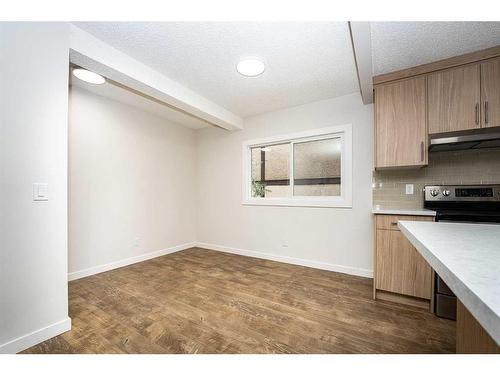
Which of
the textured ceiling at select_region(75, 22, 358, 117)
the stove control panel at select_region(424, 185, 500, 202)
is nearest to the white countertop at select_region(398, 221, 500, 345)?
the stove control panel at select_region(424, 185, 500, 202)

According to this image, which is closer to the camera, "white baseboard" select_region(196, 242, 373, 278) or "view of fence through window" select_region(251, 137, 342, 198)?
"white baseboard" select_region(196, 242, 373, 278)

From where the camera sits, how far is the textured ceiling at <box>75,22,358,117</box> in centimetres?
171

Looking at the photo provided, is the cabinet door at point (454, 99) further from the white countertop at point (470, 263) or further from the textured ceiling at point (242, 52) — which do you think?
the white countertop at point (470, 263)

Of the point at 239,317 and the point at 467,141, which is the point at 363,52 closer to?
the point at 467,141

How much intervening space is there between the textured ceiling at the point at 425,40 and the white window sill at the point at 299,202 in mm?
1631

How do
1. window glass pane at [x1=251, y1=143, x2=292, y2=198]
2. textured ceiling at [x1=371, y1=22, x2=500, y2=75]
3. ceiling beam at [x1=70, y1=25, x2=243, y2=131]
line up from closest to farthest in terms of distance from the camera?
textured ceiling at [x1=371, y1=22, x2=500, y2=75], ceiling beam at [x1=70, y1=25, x2=243, y2=131], window glass pane at [x1=251, y1=143, x2=292, y2=198]

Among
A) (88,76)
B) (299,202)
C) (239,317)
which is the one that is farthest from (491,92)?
(88,76)

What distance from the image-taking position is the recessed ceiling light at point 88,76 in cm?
227

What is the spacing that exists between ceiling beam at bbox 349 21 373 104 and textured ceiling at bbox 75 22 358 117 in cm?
13

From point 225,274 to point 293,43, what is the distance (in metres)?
2.65

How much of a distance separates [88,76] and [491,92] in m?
3.87

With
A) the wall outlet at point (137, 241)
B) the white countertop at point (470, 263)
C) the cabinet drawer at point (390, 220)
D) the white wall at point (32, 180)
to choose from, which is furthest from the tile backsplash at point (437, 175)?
the wall outlet at point (137, 241)

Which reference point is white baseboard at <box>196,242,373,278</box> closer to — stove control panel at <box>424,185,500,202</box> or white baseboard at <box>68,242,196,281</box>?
white baseboard at <box>68,242,196,281</box>
